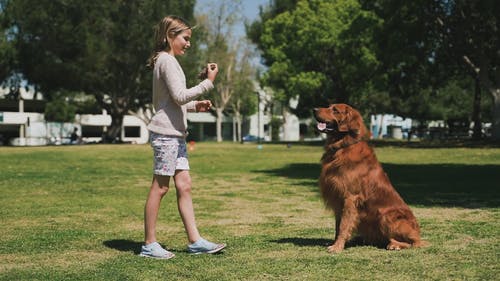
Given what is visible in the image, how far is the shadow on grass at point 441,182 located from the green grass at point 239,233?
0.11 ft

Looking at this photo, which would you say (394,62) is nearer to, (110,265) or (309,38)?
(309,38)

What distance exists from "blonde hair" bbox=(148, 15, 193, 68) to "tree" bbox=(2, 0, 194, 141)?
4130 centimetres

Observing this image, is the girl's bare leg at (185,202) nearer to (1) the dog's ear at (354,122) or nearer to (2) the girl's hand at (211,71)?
(2) the girl's hand at (211,71)

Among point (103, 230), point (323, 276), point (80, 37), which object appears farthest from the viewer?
point (80, 37)

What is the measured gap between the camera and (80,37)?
45.7m

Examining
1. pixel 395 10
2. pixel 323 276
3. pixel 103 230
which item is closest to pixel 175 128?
pixel 323 276

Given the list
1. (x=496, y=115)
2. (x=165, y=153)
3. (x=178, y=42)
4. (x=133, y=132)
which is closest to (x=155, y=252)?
(x=165, y=153)

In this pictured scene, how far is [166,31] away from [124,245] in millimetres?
2338

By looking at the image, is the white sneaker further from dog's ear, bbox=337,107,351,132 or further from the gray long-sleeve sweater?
dog's ear, bbox=337,107,351,132

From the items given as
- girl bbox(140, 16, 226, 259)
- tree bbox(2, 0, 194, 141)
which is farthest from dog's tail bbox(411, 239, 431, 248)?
tree bbox(2, 0, 194, 141)

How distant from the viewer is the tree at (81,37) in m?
45.5

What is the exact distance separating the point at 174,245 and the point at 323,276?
2.11m

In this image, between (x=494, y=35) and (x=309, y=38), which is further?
(x=309, y=38)

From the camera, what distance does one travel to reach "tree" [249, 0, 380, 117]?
143 ft
